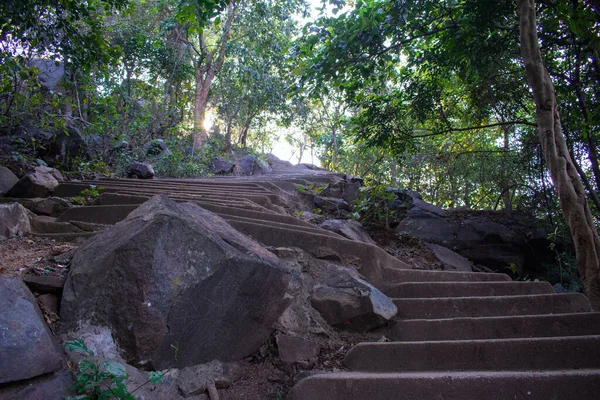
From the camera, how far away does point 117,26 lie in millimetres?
11258

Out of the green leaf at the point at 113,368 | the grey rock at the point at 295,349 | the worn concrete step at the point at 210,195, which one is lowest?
the grey rock at the point at 295,349

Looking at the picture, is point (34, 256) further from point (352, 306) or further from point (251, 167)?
point (251, 167)

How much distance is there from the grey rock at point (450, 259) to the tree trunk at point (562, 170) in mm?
2001

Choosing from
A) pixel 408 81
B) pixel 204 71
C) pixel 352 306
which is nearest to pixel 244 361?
pixel 352 306

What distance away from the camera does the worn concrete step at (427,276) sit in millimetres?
3369

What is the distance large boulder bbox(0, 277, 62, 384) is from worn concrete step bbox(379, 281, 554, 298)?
2.27 meters

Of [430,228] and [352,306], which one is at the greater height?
[430,228]

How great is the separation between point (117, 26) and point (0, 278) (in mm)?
11677

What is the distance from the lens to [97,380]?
1.40 metres

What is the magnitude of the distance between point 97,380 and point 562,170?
10.9 feet

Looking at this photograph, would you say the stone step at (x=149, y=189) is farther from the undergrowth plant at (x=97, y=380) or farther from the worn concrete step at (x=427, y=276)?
the undergrowth plant at (x=97, y=380)

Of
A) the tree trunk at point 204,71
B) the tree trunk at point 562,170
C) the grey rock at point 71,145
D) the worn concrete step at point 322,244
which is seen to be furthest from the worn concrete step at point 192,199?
the tree trunk at point 204,71

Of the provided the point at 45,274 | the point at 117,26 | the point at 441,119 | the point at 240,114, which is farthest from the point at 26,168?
the point at 240,114

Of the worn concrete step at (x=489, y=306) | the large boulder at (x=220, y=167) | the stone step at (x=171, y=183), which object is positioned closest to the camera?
the worn concrete step at (x=489, y=306)
